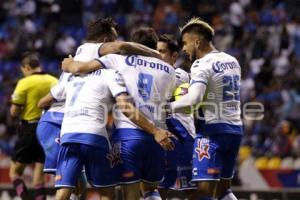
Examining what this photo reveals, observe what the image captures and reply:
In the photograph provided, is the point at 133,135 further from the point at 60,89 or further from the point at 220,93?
the point at 60,89

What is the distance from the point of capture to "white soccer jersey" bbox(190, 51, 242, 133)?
31.3 ft

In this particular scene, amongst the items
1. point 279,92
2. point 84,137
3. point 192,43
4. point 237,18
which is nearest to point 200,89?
point 192,43

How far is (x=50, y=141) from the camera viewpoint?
11250 millimetres

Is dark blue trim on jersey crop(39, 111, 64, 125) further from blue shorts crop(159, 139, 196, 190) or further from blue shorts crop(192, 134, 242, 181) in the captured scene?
blue shorts crop(192, 134, 242, 181)

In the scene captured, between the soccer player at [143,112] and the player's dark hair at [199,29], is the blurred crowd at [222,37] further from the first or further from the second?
the soccer player at [143,112]

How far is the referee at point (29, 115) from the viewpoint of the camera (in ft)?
41.7

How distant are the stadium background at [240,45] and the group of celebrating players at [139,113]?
25.9 feet

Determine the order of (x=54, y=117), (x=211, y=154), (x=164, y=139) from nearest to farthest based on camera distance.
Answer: (x=164, y=139) → (x=211, y=154) → (x=54, y=117)

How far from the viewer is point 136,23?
82.6 ft

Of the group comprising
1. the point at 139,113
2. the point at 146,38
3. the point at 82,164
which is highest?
the point at 146,38

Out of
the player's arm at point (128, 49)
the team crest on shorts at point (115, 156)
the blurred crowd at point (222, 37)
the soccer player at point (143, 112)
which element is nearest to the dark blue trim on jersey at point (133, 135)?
the soccer player at point (143, 112)

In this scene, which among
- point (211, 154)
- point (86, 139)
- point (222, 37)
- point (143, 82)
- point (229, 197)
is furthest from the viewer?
point (222, 37)

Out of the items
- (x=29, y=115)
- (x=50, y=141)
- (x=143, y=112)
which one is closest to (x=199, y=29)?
(x=143, y=112)

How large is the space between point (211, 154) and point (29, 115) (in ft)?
13.4
